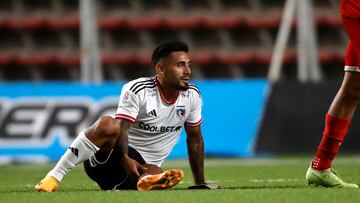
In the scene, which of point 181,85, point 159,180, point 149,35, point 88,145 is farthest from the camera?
point 149,35

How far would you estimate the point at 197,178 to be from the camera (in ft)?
A: 31.4

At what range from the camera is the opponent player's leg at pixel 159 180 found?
8695 millimetres

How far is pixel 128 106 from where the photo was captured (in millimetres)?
9211

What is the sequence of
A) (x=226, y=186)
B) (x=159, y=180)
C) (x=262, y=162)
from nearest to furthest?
(x=159, y=180) < (x=226, y=186) < (x=262, y=162)

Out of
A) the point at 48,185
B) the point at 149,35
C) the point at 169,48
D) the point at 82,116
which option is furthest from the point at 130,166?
the point at 149,35

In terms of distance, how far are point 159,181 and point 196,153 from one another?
0.79 metres

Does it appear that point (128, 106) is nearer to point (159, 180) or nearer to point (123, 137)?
point (123, 137)

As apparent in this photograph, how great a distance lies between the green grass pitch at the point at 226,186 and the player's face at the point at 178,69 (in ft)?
2.90

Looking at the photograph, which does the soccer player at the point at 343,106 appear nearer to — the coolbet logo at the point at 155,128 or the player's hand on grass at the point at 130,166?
the coolbet logo at the point at 155,128

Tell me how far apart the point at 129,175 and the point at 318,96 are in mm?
8486

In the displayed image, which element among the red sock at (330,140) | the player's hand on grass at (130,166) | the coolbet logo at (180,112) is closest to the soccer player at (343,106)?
the red sock at (330,140)

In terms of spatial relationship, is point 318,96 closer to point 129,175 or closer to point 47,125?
point 47,125

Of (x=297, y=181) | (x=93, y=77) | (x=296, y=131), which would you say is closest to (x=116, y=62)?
(x=93, y=77)

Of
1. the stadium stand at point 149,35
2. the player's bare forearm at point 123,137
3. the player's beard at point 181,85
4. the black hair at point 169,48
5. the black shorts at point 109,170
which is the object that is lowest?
the stadium stand at point 149,35
